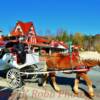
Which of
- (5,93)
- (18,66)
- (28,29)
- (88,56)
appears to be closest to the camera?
(5,93)

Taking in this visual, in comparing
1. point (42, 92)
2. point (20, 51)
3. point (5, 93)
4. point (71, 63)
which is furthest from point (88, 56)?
point (5, 93)

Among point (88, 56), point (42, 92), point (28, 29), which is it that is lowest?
point (42, 92)

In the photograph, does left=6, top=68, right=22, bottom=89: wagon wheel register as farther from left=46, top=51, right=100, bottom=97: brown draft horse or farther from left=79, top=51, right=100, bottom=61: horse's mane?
left=79, top=51, right=100, bottom=61: horse's mane

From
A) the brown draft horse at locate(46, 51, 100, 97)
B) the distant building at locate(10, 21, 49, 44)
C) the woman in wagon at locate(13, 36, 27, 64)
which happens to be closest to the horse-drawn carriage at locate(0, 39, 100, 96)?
the brown draft horse at locate(46, 51, 100, 97)

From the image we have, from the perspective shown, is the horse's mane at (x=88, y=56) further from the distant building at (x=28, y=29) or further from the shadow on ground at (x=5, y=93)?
the distant building at (x=28, y=29)

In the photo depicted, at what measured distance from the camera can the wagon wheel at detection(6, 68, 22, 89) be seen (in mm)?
A: 14039

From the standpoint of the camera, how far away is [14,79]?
559 inches

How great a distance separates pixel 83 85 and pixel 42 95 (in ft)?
6.72

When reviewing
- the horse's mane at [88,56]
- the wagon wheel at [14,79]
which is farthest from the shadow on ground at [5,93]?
the horse's mane at [88,56]

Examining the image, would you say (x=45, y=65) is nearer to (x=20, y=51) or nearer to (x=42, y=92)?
(x=20, y=51)

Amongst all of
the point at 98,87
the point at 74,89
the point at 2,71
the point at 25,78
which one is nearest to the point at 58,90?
the point at 74,89

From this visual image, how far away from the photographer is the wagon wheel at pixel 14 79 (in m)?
14.0

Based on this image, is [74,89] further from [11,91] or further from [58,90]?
[11,91]

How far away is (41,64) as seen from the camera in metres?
15.9
